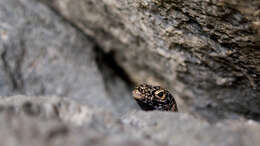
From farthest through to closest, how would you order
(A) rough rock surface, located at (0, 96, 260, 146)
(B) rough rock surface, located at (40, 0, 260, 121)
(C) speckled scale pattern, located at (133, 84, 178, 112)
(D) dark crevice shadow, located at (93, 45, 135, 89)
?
(D) dark crevice shadow, located at (93, 45, 135, 89)
(C) speckled scale pattern, located at (133, 84, 178, 112)
(B) rough rock surface, located at (40, 0, 260, 121)
(A) rough rock surface, located at (0, 96, 260, 146)

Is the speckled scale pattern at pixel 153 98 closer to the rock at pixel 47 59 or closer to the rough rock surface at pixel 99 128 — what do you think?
the rough rock surface at pixel 99 128

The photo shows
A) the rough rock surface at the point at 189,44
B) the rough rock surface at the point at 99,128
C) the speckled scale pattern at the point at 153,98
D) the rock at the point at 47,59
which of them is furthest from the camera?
the rock at the point at 47,59

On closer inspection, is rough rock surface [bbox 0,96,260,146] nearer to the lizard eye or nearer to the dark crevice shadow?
the lizard eye

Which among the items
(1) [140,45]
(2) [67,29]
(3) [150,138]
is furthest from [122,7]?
(3) [150,138]

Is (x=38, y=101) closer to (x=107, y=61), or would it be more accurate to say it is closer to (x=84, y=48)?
(x=84, y=48)

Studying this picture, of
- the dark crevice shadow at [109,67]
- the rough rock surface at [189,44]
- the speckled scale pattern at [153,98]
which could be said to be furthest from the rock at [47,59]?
the speckled scale pattern at [153,98]

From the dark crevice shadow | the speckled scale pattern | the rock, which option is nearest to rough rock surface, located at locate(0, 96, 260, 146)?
the speckled scale pattern

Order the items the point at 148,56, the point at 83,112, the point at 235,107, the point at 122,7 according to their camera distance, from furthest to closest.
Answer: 1. the point at 148,56
2. the point at 235,107
3. the point at 122,7
4. the point at 83,112
